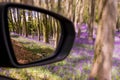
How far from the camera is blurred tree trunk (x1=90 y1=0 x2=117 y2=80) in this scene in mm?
8924

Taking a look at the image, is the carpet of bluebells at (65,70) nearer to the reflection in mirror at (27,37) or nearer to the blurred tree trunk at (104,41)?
the blurred tree trunk at (104,41)

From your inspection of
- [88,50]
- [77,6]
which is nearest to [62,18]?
[88,50]

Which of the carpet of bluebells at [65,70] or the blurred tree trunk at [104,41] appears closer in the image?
the blurred tree trunk at [104,41]

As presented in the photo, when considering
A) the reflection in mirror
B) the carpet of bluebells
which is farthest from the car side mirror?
the carpet of bluebells

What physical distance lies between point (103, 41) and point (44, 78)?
6.76ft

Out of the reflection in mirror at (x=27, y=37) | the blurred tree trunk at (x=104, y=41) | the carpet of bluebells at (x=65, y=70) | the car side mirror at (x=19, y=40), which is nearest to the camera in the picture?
the car side mirror at (x=19, y=40)

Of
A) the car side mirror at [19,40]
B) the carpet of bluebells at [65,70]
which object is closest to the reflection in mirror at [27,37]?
the car side mirror at [19,40]

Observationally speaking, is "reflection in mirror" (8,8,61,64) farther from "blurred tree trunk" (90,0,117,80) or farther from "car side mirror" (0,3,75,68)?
"blurred tree trunk" (90,0,117,80)

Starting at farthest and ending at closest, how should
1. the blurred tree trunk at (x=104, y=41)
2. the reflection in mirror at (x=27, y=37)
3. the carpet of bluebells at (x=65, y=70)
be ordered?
the carpet of bluebells at (x=65, y=70)
the blurred tree trunk at (x=104, y=41)
the reflection in mirror at (x=27, y=37)

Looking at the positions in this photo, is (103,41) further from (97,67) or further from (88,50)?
(88,50)

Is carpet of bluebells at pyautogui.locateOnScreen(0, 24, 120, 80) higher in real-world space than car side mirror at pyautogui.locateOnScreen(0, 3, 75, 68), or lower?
lower

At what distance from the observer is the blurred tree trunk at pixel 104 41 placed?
8924mm

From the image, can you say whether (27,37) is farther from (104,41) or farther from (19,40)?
(104,41)

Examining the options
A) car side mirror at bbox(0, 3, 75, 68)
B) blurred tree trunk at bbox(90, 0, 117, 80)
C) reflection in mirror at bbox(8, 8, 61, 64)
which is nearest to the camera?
car side mirror at bbox(0, 3, 75, 68)
